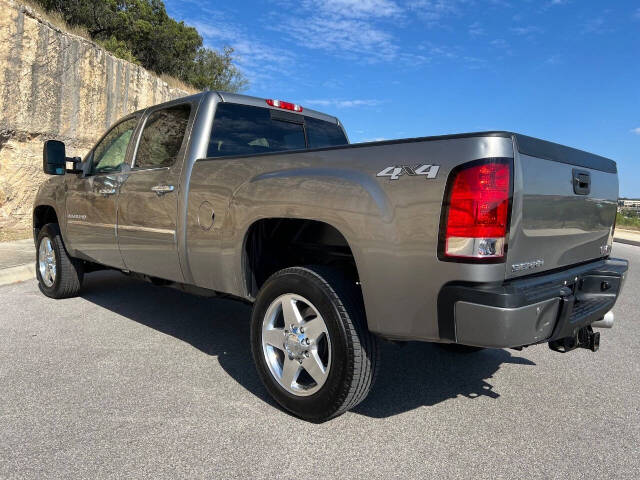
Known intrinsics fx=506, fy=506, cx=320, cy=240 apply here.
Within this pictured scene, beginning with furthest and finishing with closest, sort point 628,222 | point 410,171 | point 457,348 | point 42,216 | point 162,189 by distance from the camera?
point 628,222 → point 42,216 → point 457,348 → point 162,189 → point 410,171

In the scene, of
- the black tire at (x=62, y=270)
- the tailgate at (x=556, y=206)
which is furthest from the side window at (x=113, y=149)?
the tailgate at (x=556, y=206)

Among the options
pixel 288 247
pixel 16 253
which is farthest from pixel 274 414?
pixel 16 253

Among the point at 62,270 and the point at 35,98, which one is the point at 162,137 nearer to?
the point at 62,270

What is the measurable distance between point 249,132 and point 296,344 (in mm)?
1940

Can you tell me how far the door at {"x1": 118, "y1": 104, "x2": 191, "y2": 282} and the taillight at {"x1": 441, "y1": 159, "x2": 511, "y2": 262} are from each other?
7.03 feet

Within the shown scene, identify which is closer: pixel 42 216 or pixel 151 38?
pixel 42 216

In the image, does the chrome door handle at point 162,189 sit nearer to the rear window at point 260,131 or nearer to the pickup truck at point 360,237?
the pickup truck at point 360,237

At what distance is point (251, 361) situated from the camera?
12.5ft

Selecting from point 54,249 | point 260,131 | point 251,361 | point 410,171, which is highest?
point 260,131

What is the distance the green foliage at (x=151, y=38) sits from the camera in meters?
18.1

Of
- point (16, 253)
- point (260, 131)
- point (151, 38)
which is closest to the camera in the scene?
point (260, 131)

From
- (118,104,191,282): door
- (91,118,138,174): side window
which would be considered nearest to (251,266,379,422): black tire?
(118,104,191,282): door

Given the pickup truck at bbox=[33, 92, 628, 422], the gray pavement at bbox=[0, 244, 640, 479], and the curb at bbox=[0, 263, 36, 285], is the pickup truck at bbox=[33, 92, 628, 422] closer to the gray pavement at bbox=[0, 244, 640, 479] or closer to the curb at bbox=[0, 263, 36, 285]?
the gray pavement at bbox=[0, 244, 640, 479]

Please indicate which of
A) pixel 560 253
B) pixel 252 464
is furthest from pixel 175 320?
pixel 560 253
